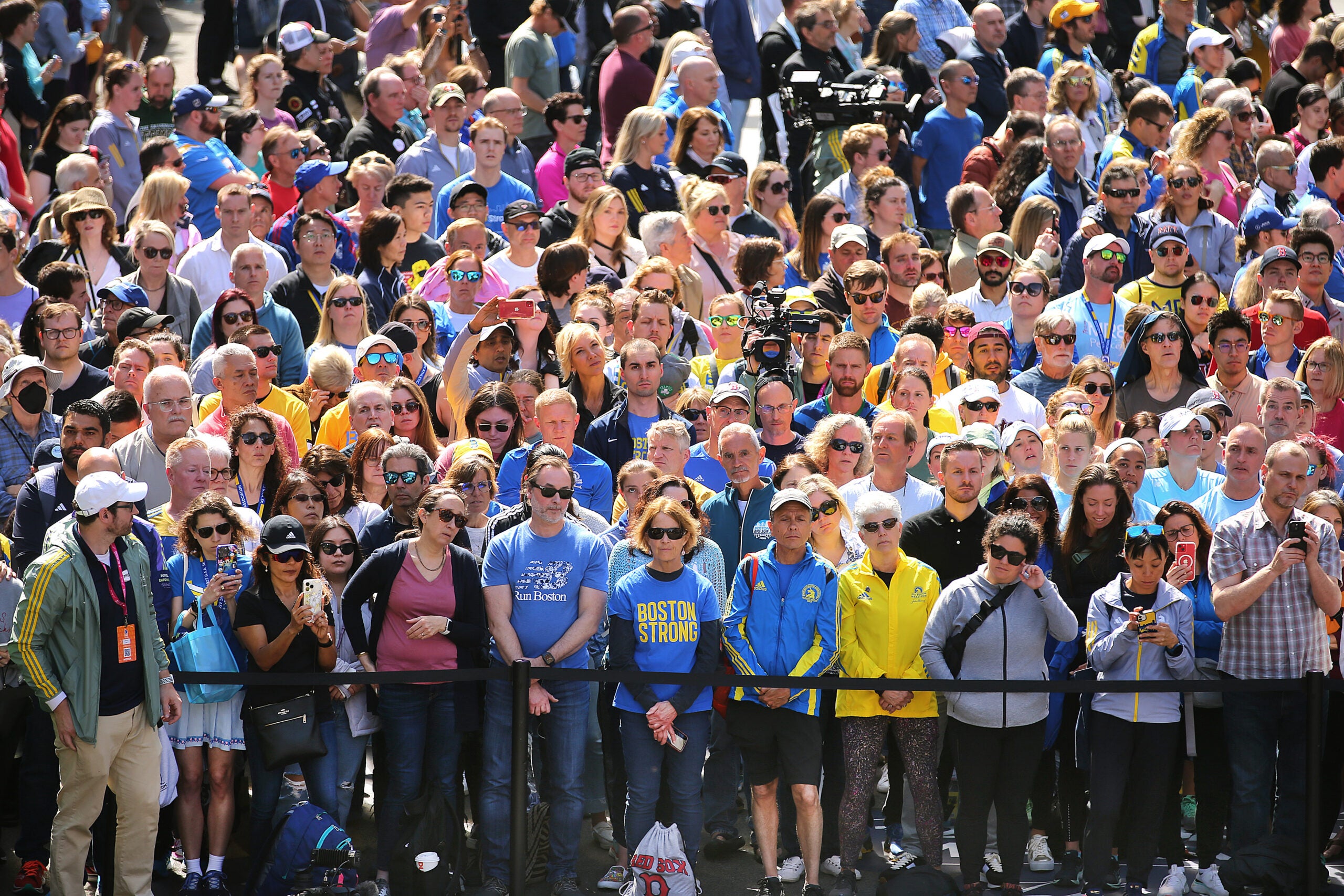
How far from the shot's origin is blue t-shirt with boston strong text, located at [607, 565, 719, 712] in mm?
6770

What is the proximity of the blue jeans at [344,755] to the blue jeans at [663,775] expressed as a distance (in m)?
1.17

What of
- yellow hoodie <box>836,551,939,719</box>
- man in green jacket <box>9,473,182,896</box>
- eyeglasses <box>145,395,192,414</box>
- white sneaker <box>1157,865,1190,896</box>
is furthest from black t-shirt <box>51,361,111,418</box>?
white sneaker <box>1157,865,1190,896</box>

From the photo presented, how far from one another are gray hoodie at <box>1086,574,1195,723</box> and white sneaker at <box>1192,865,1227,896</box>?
2.07 ft

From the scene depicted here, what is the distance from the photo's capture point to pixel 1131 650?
22.6ft

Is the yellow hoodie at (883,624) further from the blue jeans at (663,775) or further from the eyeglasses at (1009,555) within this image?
the blue jeans at (663,775)

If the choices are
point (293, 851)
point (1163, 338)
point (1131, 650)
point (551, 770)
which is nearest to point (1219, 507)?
point (1131, 650)

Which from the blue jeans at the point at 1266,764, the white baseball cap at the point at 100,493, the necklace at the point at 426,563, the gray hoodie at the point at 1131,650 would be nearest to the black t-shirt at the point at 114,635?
the white baseball cap at the point at 100,493

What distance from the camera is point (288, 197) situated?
11.8 meters

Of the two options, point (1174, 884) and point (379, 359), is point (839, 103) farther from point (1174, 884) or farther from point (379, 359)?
point (1174, 884)

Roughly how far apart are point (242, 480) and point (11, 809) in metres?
1.77

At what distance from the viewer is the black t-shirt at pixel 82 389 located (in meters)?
8.55

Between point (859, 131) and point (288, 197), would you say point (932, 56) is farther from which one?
point (288, 197)

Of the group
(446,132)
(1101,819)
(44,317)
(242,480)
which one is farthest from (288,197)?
(1101,819)

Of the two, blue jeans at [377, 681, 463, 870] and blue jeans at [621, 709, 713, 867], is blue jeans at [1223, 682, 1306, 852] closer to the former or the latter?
blue jeans at [621, 709, 713, 867]
